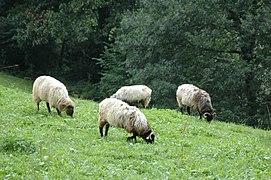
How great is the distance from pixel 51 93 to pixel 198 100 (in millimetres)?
6529

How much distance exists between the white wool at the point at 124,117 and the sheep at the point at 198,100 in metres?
6.51

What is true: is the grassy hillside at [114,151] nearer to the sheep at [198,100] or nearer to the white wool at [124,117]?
the white wool at [124,117]

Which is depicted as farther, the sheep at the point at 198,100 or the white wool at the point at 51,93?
the sheep at the point at 198,100

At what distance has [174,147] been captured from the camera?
12391 millimetres

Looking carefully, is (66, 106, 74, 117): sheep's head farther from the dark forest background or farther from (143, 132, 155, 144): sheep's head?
the dark forest background

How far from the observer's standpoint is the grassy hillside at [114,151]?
360 inches

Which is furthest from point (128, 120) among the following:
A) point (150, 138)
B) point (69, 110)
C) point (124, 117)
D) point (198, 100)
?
point (198, 100)

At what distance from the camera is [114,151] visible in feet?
36.5

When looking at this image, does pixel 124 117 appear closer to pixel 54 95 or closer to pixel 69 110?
pixel 69 110

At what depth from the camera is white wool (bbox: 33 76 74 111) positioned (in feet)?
50.4

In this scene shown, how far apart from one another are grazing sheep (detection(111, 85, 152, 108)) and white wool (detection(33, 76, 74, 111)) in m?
4.72

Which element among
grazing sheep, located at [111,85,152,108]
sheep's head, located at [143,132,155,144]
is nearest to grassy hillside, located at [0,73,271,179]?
sheep's head, located at [143,132,155,144]

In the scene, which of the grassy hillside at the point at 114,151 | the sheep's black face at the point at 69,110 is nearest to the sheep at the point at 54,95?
the sheep's black face at the point at 69,110

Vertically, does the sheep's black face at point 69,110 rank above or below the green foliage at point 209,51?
Answer: below
